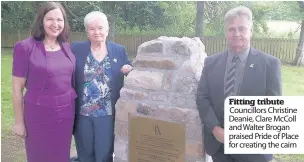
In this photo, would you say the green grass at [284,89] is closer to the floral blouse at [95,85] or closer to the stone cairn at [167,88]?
the stone cairn at [167,88]

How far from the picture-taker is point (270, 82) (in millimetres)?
2336

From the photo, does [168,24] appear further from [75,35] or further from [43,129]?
[43,129]

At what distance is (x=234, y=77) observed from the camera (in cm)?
243

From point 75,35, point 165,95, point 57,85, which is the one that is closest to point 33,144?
point 57,85

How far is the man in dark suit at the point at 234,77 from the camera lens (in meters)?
2.34

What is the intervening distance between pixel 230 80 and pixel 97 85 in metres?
1.25

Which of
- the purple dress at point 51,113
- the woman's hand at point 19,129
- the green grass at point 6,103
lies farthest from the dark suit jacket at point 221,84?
the green grass at point 6,103

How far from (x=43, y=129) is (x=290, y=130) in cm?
211

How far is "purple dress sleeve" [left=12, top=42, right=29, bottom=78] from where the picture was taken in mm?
2912

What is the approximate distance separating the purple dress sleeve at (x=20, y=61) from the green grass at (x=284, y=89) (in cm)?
286

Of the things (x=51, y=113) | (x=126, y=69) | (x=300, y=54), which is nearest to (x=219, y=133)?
(x=126, y=69)

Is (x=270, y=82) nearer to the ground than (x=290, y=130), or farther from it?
farther from it

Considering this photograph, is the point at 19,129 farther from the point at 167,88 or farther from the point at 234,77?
the point at 234,77

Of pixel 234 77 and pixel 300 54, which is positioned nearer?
pixel 234 77
